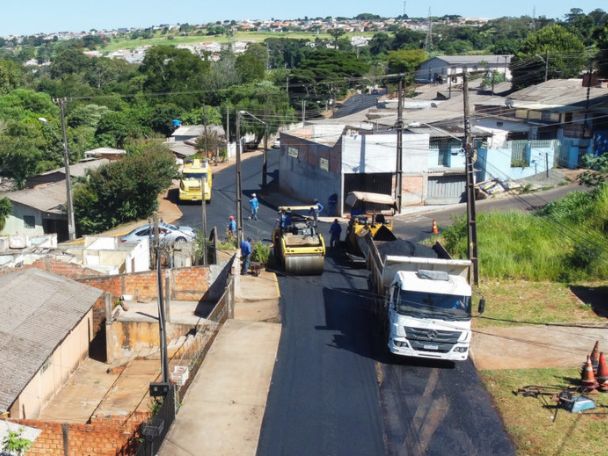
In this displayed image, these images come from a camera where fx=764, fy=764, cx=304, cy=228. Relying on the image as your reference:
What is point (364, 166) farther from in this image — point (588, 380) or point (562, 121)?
point (588, 380)

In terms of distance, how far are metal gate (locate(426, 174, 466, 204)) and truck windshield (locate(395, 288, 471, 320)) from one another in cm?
2210

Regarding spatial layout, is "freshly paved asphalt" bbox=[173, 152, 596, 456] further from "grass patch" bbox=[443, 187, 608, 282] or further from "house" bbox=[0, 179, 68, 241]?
"house" bbox=[0, 179, 68, 241]

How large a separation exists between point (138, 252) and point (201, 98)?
171 ft

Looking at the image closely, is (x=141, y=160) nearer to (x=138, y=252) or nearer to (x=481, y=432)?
(x=138, y=252)

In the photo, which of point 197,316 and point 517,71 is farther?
point 517,71

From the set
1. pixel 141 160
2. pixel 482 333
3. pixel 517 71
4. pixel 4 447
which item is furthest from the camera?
pixel 517 71

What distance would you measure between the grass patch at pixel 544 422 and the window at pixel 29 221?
28.6 m

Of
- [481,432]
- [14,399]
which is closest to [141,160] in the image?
[14,399]

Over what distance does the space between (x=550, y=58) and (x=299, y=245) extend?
5693 centimetres

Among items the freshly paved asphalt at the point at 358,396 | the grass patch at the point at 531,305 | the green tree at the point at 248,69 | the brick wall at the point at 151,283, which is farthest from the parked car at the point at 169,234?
the green tree at the point at 248,69

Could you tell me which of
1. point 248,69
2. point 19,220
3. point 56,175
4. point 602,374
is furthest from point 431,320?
point 248,69

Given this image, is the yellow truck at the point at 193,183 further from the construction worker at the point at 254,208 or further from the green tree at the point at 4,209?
the green tree at the point at 4,209

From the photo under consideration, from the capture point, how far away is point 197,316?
2431 centimetres

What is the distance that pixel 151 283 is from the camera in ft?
82.0
